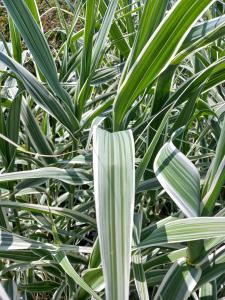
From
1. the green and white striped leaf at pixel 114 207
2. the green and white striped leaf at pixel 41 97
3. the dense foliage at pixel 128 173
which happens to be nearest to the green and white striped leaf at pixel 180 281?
the dense foliage at pixel 128 173

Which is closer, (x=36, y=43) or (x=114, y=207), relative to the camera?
(x=114, y=207)

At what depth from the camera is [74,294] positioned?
65cm

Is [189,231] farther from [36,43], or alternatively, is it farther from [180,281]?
[36,43]

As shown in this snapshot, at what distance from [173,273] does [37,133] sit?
1.16 feet

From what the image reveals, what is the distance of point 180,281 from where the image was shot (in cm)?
55

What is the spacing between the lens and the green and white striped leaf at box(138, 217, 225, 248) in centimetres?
48

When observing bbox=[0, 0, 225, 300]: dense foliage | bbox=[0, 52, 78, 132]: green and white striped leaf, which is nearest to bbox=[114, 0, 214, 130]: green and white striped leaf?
bbox=[0, 0, 225, 300]: dense foliage

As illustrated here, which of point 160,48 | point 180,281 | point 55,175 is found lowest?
point 180,281

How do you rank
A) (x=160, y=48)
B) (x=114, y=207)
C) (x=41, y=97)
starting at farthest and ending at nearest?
(x=41, y=97)
(x=160, y=48)
(x=114, y=207)

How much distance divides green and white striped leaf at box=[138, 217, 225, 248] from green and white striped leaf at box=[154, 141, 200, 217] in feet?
0.06

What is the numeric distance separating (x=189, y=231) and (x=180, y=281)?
3.4 inches

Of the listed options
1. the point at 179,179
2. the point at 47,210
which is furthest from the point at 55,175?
the point at 179,179

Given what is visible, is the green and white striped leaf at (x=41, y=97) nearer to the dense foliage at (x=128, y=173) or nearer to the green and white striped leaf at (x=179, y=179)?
the dense foliage at (x=128, y=173)

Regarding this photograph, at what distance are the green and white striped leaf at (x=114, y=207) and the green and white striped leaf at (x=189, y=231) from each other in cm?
9
